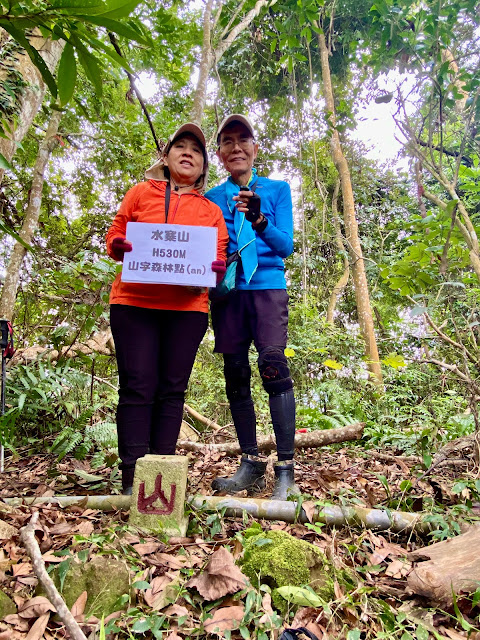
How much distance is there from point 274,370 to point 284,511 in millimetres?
740

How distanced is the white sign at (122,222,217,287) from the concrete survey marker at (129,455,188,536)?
932 mm

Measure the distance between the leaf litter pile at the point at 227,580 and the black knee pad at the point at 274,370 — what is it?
620 millimetres

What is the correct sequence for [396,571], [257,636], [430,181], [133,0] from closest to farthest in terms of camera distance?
[133,0]
[257,636]
[396,571]
[430,181]

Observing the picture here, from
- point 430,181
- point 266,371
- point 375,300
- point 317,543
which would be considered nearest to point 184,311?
point 266,371

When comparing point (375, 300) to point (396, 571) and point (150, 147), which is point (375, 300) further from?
point (396, 571)

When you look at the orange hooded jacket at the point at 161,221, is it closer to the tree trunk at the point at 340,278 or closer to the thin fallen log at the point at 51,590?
the thin fallen log at the point at 51,590

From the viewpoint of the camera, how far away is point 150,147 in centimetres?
634

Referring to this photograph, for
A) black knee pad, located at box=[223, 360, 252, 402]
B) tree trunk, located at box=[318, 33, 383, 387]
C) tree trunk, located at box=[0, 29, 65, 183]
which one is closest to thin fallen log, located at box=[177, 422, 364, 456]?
black knee pad, located at box=[223, 360, 252, 402]

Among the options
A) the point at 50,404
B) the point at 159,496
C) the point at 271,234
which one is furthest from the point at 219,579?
the point at 50,404

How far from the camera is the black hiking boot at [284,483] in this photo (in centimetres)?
221

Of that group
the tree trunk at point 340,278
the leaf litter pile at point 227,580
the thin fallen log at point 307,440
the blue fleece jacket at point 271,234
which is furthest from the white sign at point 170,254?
the tree trunk at point 340,278

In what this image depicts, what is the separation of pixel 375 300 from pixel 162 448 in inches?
364

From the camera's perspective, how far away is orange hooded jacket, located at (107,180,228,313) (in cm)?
231

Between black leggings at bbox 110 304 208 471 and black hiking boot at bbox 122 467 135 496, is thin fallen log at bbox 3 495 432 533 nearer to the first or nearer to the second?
black hiking boot at bbox 122 467 135 496
